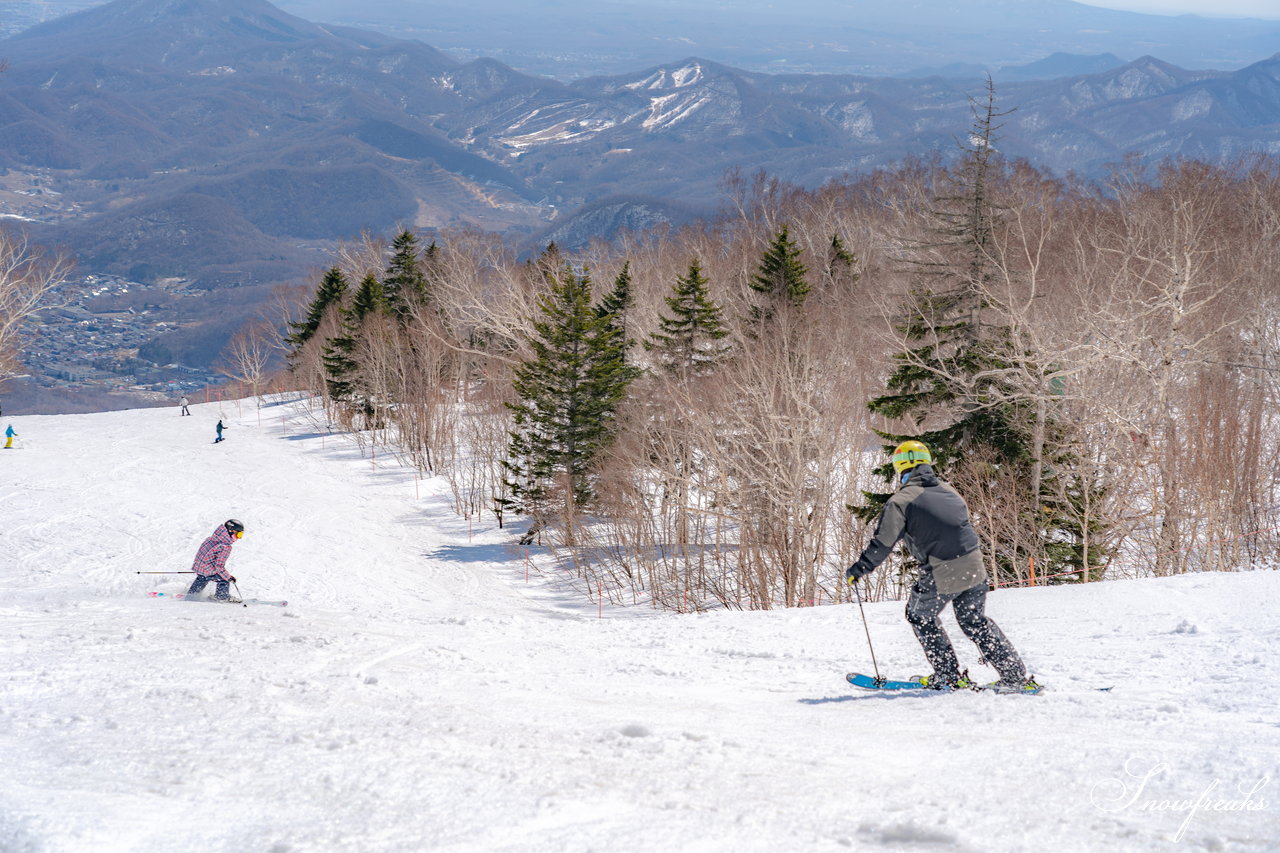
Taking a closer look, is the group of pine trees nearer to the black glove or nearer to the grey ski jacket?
the grey ski jacket

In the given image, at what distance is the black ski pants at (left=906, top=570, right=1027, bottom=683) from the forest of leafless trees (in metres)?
8.39

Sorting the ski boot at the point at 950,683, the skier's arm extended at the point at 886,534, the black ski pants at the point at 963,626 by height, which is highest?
the skier's arm extended at the point at 886,534

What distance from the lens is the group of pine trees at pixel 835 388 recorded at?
21312 mm

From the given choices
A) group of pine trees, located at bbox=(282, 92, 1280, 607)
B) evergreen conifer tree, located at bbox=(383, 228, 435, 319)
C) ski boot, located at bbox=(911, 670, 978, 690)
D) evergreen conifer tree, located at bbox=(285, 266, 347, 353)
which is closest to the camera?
ski boot, located at bbox=(911, 670, 978, 690)

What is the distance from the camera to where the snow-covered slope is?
4883 millimetres

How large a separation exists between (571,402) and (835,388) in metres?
10.0

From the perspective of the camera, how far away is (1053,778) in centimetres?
540

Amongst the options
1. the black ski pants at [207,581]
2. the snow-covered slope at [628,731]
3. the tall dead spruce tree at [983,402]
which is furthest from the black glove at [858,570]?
the tall dead spruce tree at [983,402]

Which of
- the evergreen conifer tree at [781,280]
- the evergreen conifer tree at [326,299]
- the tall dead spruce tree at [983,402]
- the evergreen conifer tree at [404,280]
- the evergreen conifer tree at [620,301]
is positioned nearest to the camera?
the tall dead spruce tree at [983,402]

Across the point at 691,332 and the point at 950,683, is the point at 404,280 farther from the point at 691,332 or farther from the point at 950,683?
the point at 950,683

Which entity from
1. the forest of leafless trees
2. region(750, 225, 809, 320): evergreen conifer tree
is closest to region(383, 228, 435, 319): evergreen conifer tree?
the forest of leafless trees

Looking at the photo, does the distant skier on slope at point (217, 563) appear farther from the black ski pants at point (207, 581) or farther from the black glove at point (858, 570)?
the black glove at point (858, 570)

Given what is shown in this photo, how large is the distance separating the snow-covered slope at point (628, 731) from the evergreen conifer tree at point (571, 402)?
21179 mm

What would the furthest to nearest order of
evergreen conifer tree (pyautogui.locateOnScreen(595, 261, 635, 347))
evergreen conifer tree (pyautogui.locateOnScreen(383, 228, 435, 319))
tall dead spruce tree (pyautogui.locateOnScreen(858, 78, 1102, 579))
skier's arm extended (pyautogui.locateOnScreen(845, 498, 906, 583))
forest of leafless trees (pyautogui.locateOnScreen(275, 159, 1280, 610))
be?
evergreen conifer tree (pyautogui.locateOnScreen(383, 228, 435, 319)) < evergreen conifer tree (pyautogui.locateOnScreen(595, 261, 635, 347)) < forest of leafless trees (pyautogui.locateOnScreen(275, 159, 1280, 610)) < tall dead spruce tree (pyautogui.locateOnScreen(858, 78, 1102, 579)) < skier's arm extended (pyautogui.locateOnScreen(845, 498, 906, 583))
